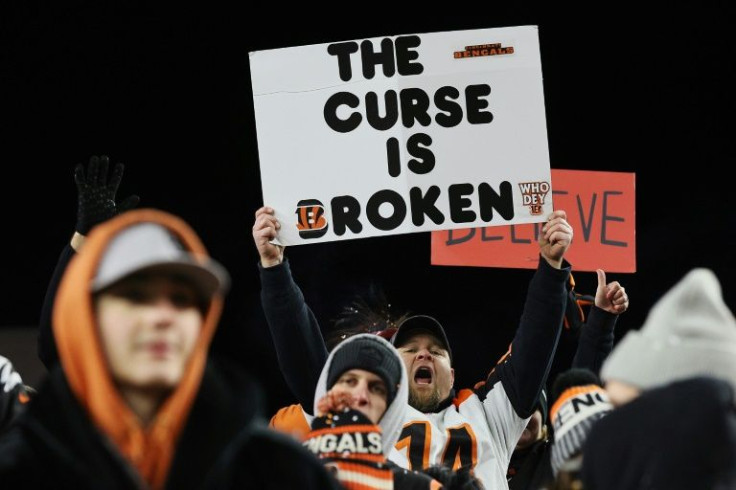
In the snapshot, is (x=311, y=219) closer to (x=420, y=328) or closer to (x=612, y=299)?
(x=420, y=328)

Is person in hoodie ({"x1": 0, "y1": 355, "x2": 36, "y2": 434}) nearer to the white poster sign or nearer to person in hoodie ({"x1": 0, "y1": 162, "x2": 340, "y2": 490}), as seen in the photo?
person in hoodie ({"x1": 0, "y1": 162, "x2": 340, "y2": 490})

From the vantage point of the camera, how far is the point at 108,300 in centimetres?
228

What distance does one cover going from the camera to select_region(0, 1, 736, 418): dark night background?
24.5 ft

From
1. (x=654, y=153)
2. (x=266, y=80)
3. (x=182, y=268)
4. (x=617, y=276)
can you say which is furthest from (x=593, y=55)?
(x=182, y=268)

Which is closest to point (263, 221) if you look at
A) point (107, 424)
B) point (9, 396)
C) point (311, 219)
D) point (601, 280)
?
point (311, 219)

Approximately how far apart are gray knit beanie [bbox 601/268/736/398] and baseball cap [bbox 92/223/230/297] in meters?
0.99

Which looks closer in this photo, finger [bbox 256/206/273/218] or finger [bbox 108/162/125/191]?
finger [bbox 108/162/125/191]

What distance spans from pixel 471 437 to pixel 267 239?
3.66ft

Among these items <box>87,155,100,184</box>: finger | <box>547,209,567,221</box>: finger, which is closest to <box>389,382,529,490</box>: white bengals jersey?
<box>547,209,567,221</box>: finger

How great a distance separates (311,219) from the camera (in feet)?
15.6

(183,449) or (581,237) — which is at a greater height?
(581,237)

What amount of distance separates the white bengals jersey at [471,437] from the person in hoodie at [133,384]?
2.40 m

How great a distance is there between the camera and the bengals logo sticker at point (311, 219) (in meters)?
4.73

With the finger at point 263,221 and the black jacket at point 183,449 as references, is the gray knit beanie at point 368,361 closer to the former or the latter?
the finger at point 263,221
